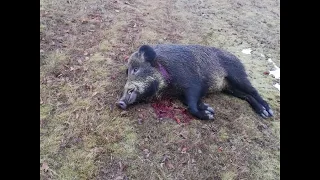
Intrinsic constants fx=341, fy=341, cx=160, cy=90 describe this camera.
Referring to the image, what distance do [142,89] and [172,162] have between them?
1.33 m

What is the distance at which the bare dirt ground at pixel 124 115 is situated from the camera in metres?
4.25

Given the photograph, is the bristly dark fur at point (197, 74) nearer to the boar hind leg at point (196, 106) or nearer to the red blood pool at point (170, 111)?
the boar hind leg at point (196, 106)

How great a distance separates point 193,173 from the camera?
13.9 ft

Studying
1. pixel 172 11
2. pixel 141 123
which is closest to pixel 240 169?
pixel 141 123

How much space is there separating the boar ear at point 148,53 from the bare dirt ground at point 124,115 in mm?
610

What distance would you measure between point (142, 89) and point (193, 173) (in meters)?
1.58

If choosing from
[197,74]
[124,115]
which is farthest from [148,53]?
[124,115]

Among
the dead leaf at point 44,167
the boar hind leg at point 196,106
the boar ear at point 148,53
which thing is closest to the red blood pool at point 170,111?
the boar hind leg at point 196,106

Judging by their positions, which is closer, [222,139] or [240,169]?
[240,169]
